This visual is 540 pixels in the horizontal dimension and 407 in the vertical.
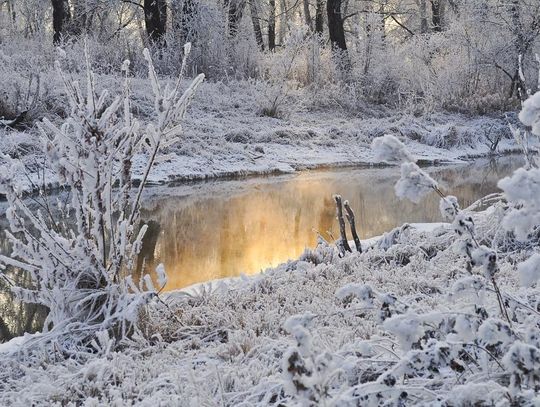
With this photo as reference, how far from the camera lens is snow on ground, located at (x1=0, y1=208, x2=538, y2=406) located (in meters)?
1.62

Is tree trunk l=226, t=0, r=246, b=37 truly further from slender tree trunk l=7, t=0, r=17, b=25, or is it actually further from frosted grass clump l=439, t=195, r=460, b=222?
frosted grass clump l=439, t=195, r=460, b=222

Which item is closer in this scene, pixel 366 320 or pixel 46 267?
pixel 366 320

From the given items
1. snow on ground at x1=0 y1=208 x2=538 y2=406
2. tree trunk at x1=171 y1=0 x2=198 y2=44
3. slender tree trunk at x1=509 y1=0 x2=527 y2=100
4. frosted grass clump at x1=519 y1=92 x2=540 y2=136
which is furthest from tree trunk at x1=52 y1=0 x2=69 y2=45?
frosted grass clump at x1=519 y1=92 x2=540 y2=136

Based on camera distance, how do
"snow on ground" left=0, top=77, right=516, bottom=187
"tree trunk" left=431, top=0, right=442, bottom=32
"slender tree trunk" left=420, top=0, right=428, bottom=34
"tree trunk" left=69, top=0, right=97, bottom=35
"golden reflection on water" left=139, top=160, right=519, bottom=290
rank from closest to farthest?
1. "golden reflection on water" left=139, top=160, right=519, bottom=290
2. "snow on ground" left=0, top=77, right=516, bottom=187
3. "tree trunk" left=69, top=0, right=97, bottom=35
4. "tree trunk" left=431, top=0, right=442, bottom=32
5. "slender tree trunk" left=420, top=0, right=428, bottom=34

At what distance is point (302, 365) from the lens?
1.27 meters

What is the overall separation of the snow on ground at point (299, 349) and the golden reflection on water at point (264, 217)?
68.9 inches

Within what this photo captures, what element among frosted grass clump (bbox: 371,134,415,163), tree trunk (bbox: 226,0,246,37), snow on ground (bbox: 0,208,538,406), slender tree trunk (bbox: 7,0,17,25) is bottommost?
snow on ground (bbox: 0,208,538,406)

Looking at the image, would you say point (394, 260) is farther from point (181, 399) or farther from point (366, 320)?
point (181, 399)

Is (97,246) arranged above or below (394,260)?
above

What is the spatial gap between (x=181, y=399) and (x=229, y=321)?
0.98 meters

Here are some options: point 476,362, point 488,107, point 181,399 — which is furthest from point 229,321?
point 488,107

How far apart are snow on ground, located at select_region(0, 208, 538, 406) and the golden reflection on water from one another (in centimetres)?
175

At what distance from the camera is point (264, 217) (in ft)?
26.5

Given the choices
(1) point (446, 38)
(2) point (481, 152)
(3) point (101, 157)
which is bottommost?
(2) point (481, 152)
